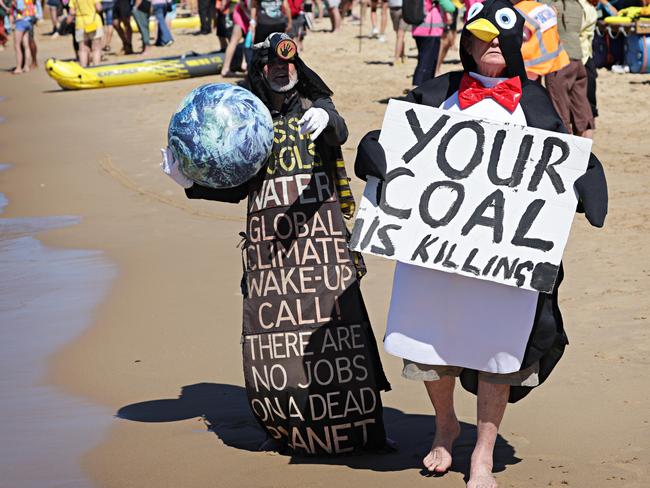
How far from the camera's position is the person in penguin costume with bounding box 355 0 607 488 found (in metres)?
4.25

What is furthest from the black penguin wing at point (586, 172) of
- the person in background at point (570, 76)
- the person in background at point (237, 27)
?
the person in background at point (237, 27)

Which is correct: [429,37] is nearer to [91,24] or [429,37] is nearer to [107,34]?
[91,24]

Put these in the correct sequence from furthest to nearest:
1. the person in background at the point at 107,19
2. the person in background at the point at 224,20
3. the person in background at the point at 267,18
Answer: the person in background at the point at 107,19, the person in background at the point at 224,20, the person in background at the point at 267,18

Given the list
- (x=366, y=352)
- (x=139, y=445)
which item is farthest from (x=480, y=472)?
(x=139, y=445)

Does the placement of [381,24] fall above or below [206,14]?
above

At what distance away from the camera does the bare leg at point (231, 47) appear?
1783 centimetres

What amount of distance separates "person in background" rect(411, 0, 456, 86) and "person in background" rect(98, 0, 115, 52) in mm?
9625

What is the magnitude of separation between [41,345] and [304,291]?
2682mm

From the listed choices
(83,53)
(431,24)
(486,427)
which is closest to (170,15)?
(83,53)

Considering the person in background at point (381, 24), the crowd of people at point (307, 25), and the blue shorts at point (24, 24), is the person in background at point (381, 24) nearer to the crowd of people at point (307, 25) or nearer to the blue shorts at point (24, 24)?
the crowd of people at point (307, 25)

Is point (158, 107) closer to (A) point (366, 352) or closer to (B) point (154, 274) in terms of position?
(B) point (154, 274)

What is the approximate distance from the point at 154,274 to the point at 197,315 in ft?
3.71

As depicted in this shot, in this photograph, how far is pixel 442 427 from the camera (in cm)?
457

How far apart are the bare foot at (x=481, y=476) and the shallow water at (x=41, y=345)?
5.18ft
